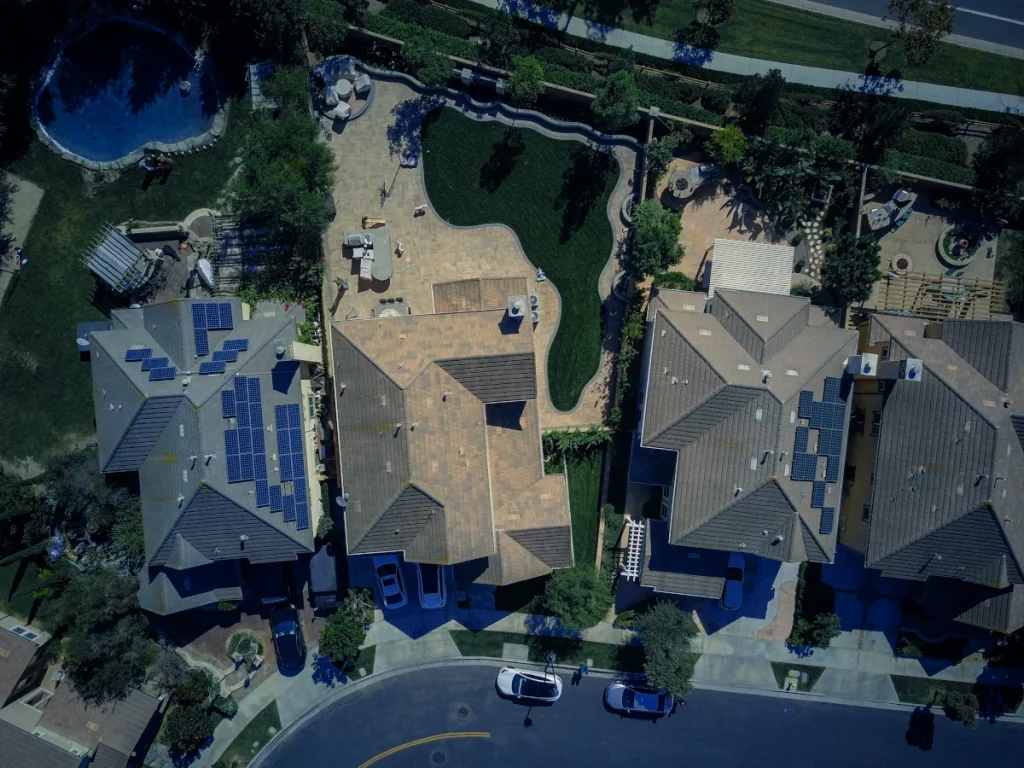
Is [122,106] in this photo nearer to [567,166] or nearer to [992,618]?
[567,166]

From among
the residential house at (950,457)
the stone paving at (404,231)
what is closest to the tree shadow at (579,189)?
the stone paving at (404,231)

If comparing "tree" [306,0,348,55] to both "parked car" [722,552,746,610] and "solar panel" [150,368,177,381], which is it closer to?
"solar panel" [150,368,177,381]

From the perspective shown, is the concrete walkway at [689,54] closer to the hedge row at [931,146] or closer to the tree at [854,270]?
the hedge row at [931,146]

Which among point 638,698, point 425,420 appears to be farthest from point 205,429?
point 638,698

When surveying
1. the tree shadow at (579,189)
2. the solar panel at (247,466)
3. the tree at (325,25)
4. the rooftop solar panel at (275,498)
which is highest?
the tree at (325,25)

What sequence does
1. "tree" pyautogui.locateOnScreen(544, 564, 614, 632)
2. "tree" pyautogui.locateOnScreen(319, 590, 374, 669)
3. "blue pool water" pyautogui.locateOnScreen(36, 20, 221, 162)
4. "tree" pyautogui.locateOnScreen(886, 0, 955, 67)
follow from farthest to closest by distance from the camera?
"blue pool water" pyautogui.locateOnScreen(36, 20, 221, 162) < "tree" pyautogui.locateOnScreen(319, 590, 374, 669) < "tree" pyautogui.locateOnScreen(886, 0, 955, 67) < "tree" pyautogui.locateOnScreen(544, 564, 614, 632)

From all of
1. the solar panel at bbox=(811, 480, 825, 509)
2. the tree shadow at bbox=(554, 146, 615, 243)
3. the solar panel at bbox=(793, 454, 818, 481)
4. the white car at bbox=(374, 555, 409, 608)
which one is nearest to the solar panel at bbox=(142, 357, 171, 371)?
the white car at bbox=(374, 555, 409, 608)
